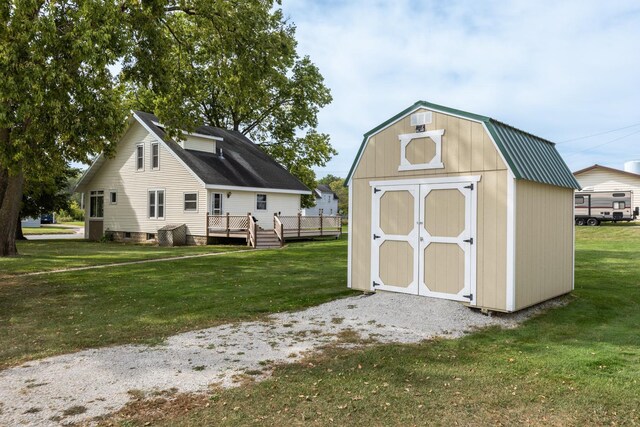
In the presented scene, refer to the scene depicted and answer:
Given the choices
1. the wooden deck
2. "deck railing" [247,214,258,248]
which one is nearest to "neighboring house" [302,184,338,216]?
the wooden deck

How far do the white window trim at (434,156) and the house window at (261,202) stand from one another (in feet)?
56.8

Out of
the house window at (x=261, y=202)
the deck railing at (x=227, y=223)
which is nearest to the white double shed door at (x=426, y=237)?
the deck railing at (x=227, y=223)

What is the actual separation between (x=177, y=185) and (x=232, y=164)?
11.3ft

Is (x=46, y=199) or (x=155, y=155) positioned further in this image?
(x=46, y=199)

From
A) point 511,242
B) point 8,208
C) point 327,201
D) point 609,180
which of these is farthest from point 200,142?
point 327,201

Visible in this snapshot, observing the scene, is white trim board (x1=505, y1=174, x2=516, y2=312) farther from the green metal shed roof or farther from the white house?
the white house

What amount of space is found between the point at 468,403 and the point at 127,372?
11.3 ft

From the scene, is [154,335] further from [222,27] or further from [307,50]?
[307,50]

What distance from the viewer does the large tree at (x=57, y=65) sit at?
9.96 m

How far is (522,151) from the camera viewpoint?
7922 mm

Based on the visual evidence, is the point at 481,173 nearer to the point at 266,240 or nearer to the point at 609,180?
the point at 266,240

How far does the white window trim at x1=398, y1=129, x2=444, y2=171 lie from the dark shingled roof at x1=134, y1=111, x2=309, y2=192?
50.0ft

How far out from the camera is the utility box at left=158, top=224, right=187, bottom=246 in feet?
75.6

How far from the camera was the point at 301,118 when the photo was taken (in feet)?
113
